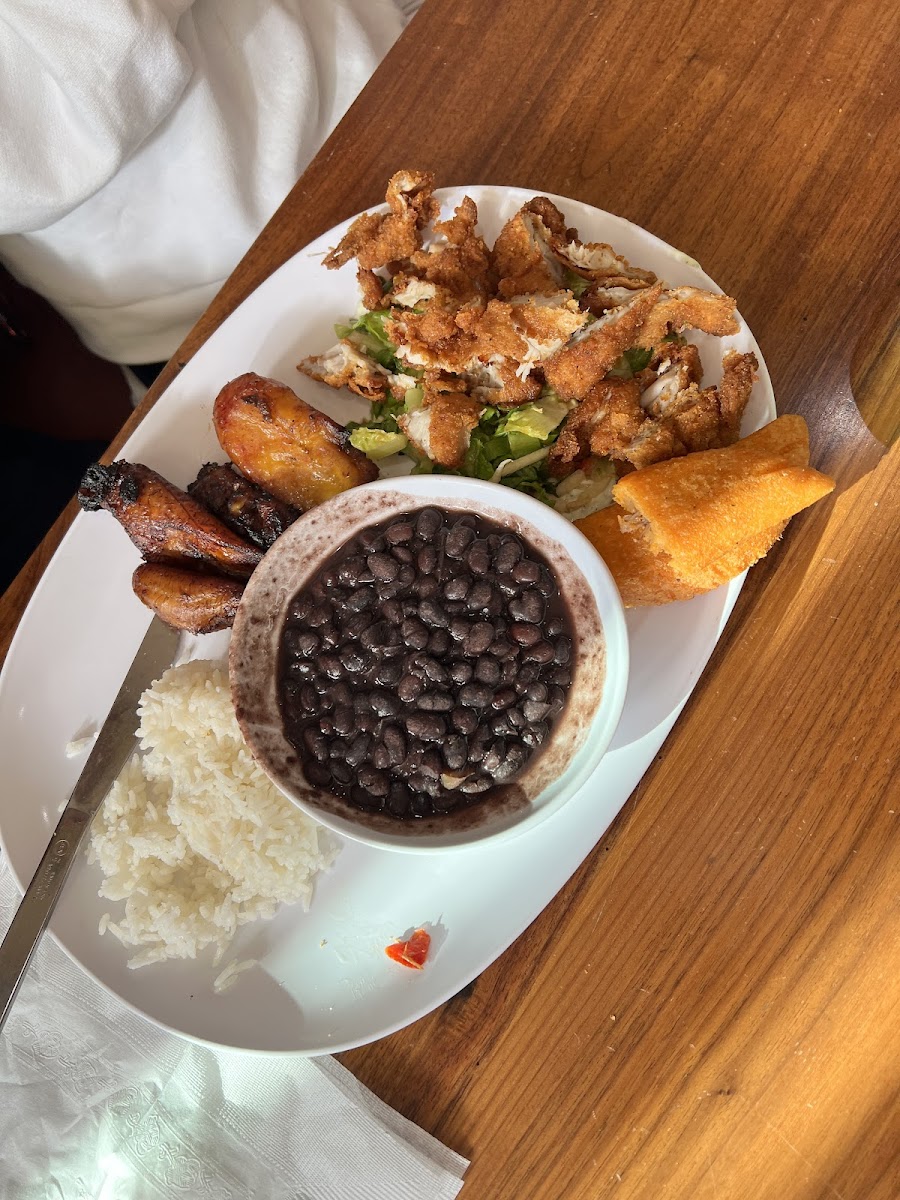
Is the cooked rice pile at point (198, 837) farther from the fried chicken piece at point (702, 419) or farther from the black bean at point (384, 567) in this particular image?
the fried chicken piece at point (702, 419)

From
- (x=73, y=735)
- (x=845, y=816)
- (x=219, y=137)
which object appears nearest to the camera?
Result: (x=845, y=816)

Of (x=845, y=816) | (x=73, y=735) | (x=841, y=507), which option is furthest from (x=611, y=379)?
(x=73, y=735)

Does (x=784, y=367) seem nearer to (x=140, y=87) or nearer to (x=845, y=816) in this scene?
(x=845, y=816)

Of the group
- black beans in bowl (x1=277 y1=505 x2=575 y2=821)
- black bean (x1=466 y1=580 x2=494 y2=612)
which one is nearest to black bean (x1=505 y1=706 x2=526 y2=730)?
black beans in bowl (x1=277 y1=505 x2=575 y2=821)

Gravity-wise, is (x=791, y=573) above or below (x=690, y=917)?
above

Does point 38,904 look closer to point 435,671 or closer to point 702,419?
point 435,671

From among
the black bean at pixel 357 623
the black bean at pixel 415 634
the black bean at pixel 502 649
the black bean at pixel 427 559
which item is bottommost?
the black bean at pixel 357 623

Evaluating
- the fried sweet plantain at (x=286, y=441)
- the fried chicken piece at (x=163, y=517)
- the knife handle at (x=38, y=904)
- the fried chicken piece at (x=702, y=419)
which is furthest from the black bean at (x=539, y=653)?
the knife handle at (x=38, y=904)

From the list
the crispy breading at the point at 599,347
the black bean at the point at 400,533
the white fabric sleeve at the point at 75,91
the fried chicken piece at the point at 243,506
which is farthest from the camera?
the white fabric sleeve at the point at 75,91
